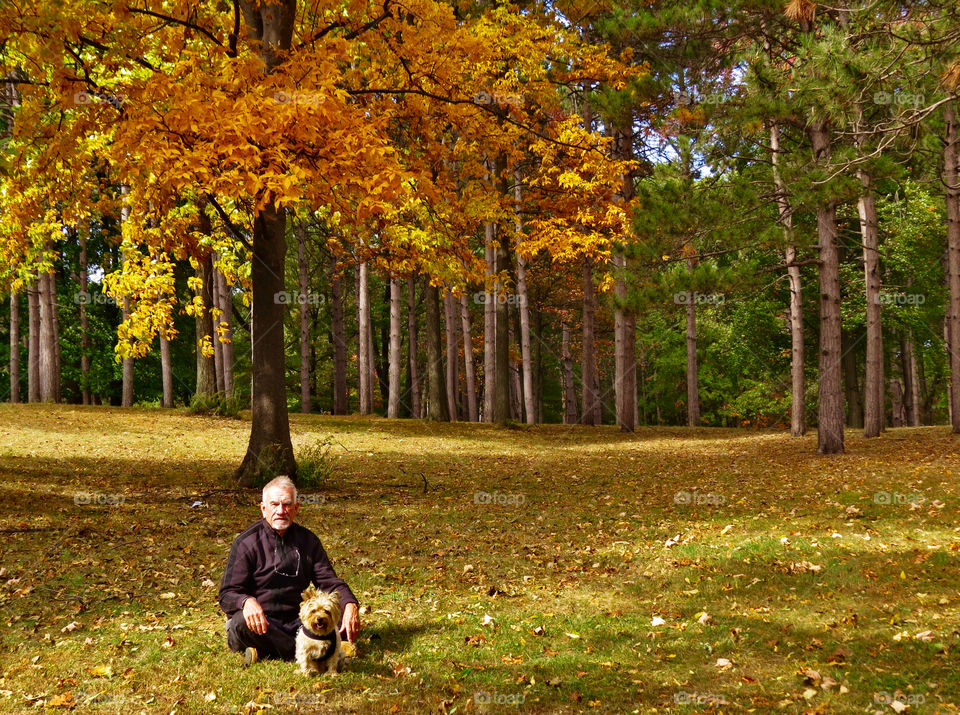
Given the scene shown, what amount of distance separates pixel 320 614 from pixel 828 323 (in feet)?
46.4

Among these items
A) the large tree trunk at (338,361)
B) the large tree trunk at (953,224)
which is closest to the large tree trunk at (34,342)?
the large tree trunk at (338,361)

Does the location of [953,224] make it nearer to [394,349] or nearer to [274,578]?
[394,349]

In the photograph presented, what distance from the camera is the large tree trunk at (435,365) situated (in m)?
24.8

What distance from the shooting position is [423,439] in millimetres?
21672

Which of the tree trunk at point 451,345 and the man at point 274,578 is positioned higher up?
the tree trunk at point 451,345

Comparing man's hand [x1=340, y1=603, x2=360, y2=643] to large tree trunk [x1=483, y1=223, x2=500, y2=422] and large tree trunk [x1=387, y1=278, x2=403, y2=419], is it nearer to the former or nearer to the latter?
large tree trunk [x1=483, y1=223, x2=500, y2=422]

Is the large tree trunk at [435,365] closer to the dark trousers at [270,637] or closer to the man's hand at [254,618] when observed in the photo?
the dark trousers at [270,637]

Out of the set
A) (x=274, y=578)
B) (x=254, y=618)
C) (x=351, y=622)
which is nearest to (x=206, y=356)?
(x=274, y=578)

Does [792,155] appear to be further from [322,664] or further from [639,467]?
[322,664]

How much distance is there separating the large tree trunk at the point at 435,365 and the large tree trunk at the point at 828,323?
11657 mm

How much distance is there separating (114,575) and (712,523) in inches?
283

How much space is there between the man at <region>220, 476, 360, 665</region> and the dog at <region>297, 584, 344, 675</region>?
0.53ft

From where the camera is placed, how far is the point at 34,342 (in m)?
26.4

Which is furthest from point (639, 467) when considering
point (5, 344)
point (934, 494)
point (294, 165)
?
point (5, 344)
